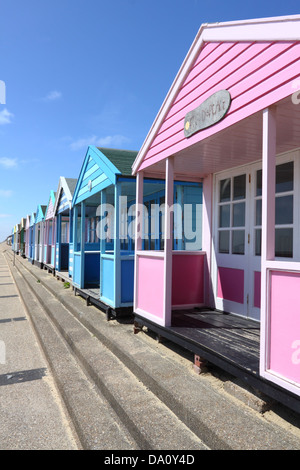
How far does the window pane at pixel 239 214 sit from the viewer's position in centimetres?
477

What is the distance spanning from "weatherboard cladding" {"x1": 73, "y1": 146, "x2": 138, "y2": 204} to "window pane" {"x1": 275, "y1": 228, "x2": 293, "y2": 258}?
9.53 feet

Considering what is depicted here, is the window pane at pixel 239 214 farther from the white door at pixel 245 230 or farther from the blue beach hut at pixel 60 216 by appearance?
the blue beach hut at pixel 60 216

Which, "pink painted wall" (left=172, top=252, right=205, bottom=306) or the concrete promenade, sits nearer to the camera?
the concrete promenade

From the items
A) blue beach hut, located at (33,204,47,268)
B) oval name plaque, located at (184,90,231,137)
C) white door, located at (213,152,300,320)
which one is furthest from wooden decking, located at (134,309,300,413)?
blue beach hut, located at (33,204,47,268)

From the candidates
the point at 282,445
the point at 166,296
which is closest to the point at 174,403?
the point at 282,445

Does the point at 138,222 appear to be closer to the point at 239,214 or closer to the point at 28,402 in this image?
the point at 239,214

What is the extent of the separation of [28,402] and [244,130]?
3.67 meters

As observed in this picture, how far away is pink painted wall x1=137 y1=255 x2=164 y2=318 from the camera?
4578 mm

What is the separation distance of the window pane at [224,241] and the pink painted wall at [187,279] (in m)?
0.42

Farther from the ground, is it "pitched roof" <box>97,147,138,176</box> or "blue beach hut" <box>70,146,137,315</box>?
"pitched roof" <box>97,147,138,176</box>

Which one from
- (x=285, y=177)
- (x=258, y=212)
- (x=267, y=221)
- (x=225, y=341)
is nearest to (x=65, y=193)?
(x=258, y=212)

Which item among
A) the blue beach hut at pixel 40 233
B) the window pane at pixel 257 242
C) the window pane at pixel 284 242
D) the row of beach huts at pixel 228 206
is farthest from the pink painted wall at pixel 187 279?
the blue beach hut at pixel 40 233

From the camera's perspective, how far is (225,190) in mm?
5195

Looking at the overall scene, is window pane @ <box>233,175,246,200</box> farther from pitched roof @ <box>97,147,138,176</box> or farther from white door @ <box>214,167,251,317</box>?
pitched roof @ <box>97,147,138,176</box>
